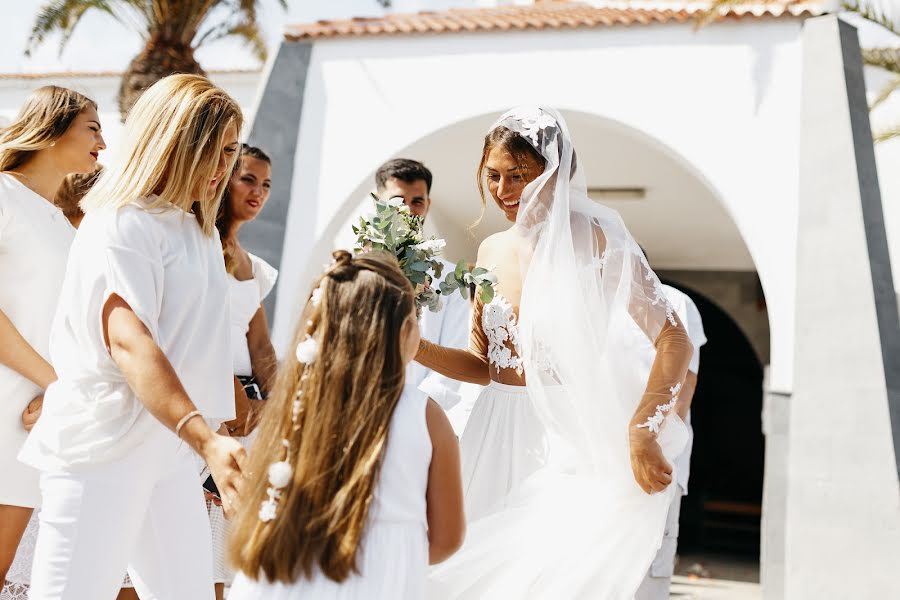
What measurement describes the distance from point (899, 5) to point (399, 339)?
355 inches

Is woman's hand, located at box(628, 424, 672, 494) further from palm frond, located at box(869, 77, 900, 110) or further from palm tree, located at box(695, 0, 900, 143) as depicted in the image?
palm frond, located at box(869, 77, 900, 110)

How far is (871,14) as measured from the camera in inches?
372

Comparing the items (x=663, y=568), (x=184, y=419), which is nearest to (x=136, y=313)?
(x=184, y=419)

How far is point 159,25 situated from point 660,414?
10.7m

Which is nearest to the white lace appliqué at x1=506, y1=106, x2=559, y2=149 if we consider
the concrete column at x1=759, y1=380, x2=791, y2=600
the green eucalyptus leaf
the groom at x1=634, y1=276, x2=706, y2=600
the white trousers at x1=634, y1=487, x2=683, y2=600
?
the green eucalyptus leaf

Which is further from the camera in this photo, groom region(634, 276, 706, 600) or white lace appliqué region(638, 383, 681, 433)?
groom region(634, 276, 706, 600)

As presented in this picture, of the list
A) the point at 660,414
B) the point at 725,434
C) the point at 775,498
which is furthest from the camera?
the point at 725,434

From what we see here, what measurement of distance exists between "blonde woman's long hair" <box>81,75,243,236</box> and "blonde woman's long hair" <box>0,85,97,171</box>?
0.76 m

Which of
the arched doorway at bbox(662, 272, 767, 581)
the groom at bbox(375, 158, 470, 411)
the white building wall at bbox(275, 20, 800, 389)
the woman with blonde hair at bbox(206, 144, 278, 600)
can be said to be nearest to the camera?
the woman with blonde hair at bbox(206, 144, 278, 600)

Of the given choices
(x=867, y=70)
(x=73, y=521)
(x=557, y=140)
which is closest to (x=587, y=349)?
(x=557, y=140)

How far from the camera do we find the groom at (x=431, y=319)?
4.77 m

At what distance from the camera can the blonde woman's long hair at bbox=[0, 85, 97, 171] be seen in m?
3.20

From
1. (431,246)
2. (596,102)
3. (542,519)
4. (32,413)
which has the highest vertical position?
A: (596,102)

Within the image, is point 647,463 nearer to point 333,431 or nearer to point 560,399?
point 560,399
